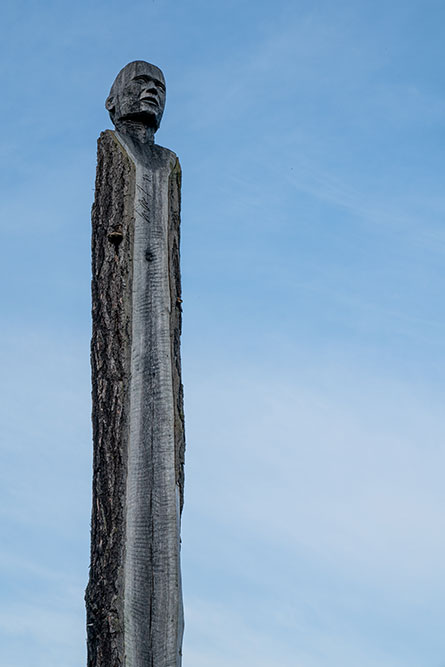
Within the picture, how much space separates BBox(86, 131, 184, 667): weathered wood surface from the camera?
505 cm

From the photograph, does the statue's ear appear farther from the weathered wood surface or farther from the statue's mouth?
the weathered wood surface

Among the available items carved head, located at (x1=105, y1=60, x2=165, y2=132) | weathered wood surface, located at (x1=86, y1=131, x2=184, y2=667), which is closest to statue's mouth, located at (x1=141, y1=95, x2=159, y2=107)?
carved head, located at (x1=105, y1=60, x2=165, y2=132)

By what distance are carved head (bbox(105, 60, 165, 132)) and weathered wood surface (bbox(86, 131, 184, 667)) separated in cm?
31

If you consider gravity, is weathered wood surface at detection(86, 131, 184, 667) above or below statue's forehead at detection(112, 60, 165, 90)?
below

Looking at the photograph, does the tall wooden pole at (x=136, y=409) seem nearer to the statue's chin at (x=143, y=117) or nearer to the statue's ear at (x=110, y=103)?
the statue's chin at (x=143, y=117)

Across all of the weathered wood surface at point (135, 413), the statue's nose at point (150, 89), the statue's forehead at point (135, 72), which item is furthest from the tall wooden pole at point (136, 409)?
the statue's forehead at point (135, 72)

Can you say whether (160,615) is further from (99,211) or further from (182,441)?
(99,211)

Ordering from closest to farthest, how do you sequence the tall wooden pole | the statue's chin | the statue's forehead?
the tall wooden pole < the statue's chin < the statue's forehead

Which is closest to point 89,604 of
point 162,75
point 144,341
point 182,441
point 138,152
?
point 182,441

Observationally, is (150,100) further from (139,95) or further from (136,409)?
(136,409)

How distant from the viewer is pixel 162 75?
6.53 m

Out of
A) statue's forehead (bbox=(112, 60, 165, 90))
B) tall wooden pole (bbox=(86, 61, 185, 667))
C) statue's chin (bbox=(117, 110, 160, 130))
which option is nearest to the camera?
tall wooden pole (bbox=(86, 61, 185, 667))

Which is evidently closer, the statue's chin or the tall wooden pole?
the tall wooden pole

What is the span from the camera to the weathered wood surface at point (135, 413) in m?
5.05
